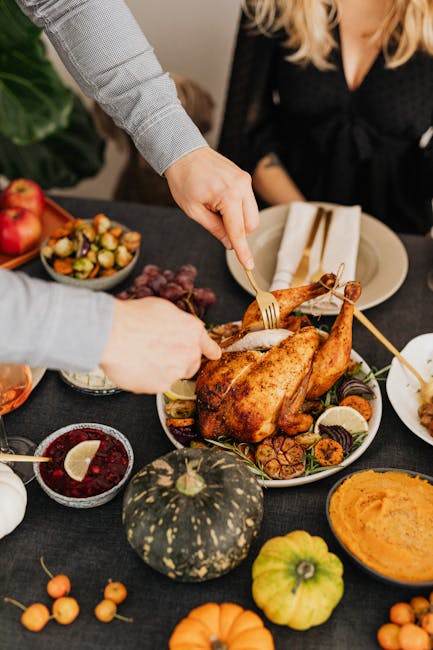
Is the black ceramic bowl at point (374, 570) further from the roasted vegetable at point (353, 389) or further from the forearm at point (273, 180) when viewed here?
the forearm at point (273, 180)

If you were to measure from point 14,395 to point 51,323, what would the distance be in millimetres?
472

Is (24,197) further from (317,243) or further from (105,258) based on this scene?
(317,243)

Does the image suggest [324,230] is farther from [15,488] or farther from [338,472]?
[15,488]

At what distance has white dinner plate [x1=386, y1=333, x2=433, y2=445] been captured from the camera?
1.36 m

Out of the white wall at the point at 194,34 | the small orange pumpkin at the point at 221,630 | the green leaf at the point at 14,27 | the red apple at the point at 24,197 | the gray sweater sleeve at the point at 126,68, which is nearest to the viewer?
the small orange pumpkin at the point at 221,630

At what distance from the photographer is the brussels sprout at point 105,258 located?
5.63 feet

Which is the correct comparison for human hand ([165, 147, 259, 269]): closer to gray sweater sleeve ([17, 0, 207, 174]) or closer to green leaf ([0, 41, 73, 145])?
gray sweater sleeve ([17, 0, 207, 174])

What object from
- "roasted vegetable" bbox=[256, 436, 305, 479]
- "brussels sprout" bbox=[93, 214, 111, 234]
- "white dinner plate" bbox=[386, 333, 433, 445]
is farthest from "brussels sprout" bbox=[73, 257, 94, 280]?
"white dinner plate" bbox=[386, 333, 433, 445]

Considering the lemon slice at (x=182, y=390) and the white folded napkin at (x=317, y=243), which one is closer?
the lemon slice at (x=182, y=390)

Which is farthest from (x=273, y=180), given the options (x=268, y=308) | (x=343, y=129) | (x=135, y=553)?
(x=135, y=553)

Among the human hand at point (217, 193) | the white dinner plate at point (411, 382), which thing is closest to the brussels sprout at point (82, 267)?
the human hand at point (217, 193)

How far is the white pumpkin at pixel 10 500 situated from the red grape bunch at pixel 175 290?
57cm

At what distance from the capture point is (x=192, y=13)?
2.86m

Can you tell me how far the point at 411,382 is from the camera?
146cm
